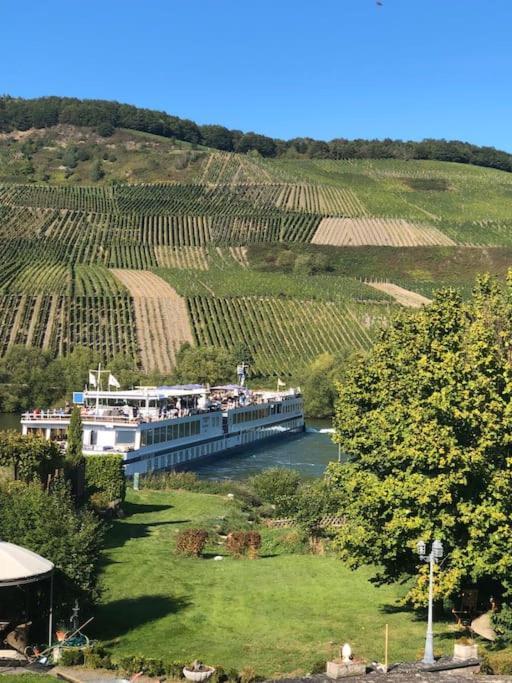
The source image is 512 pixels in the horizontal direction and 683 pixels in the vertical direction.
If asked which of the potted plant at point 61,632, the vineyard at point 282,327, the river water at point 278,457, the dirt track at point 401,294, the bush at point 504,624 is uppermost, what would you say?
the dirt track at point 401,294

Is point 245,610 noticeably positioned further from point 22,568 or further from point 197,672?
point 22,568

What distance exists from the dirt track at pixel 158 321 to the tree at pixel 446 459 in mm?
86060

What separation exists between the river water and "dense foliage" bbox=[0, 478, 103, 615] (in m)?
40.5

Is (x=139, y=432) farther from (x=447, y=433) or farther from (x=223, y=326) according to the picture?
(x=223, y=326)

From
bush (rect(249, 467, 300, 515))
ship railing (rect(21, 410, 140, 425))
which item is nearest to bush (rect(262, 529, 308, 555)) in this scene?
bush (rect(249, 467, 300, 515))

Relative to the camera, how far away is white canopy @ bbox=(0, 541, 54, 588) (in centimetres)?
2306

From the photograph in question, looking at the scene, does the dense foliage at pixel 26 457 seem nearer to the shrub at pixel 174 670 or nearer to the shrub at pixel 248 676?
the shrub at pixel 174 670

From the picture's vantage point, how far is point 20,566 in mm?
23438

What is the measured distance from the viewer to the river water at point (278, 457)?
71750 millimetres

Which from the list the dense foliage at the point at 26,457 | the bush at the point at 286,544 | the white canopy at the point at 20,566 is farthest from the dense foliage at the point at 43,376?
the white canopy at the point at 20,566

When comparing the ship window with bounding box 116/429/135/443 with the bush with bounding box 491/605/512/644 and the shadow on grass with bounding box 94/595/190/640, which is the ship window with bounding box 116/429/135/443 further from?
the bush with bounding box 491/605/512/644

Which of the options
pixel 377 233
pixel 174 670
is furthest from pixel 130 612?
pixel 377 233

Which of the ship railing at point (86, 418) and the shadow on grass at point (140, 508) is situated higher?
the ship railing at point (86, 418)

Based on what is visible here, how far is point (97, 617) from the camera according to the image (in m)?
27.7
